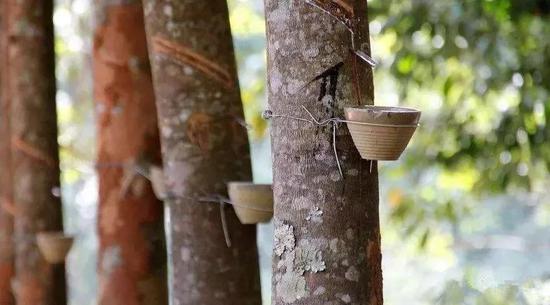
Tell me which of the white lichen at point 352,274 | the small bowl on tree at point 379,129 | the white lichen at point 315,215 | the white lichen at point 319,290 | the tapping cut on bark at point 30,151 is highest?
the tapping cut on bark at point 30,151

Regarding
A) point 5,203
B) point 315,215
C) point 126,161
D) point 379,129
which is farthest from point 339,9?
point 5,203

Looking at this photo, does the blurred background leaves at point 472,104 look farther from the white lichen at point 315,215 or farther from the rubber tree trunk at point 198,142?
the white lichen at point 315,215

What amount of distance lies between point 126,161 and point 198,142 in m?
0.60

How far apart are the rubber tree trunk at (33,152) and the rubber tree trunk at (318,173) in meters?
2.12

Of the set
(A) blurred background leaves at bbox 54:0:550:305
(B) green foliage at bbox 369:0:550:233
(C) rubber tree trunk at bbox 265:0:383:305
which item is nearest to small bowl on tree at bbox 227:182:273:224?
(C) rubber tree trunk at bbox 265:0:383:305

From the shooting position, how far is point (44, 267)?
3314 millimetres

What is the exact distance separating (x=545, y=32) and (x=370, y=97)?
1.98m

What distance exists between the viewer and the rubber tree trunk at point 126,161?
2672mm

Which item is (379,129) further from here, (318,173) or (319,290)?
(319,290)

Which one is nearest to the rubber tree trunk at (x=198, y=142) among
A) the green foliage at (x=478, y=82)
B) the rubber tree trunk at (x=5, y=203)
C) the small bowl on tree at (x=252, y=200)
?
the small bowl on tree at (x=252, y=200)

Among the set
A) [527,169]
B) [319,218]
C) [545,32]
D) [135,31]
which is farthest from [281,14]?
[527,169]

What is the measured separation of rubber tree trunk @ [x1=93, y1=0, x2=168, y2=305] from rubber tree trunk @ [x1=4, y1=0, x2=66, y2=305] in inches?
25.0

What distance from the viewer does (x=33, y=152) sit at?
333cm

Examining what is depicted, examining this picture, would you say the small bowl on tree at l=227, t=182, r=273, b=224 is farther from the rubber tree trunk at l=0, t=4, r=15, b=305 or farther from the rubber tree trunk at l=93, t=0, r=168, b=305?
the rubber tree trunk at l=0, t=4, r=15, b=305
